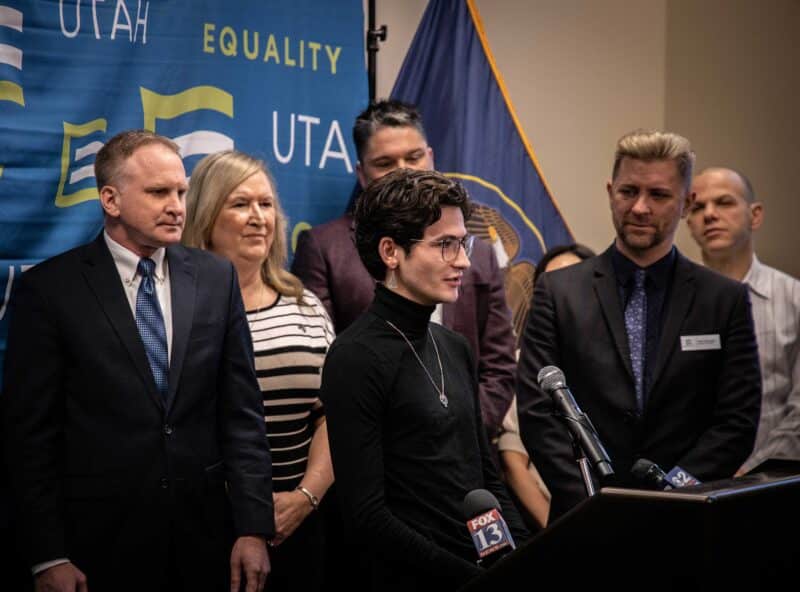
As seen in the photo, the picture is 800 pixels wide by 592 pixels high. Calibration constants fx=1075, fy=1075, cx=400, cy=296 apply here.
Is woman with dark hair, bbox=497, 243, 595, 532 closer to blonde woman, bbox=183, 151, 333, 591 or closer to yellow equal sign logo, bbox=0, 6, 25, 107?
blonde woman, bbox=183, 151, 333, 591

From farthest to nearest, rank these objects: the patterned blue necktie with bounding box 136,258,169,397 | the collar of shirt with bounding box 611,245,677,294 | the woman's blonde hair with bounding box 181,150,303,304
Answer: the woman's blonde hair with bounding box 181,150,303,304 < the collar of shirt with bounding box 611,245,677,294 < the patterned blue necktie with bounding box 136,258,169,397

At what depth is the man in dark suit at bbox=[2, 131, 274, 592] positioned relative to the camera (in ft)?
8.57

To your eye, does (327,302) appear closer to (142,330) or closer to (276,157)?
(276,157)

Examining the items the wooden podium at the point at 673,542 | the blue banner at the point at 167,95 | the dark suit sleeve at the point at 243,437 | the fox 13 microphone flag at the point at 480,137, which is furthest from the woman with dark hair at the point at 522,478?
the wooden podium at the point at 673,542

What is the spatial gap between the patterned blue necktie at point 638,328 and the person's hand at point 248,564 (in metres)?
1.07

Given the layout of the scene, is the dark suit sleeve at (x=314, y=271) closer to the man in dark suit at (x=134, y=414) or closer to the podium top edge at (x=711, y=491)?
the man in dark suit at (x=134, y=414)

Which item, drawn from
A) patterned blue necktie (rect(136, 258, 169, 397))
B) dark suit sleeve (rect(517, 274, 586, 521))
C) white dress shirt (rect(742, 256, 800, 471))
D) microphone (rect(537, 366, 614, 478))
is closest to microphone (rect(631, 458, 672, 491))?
microphone (rect(537, 366, 614, 478))

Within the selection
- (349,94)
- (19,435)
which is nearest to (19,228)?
(19,435)

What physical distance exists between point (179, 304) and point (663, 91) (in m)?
3.45

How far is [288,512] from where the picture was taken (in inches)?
122

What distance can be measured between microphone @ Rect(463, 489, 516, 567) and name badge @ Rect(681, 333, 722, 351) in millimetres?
1054

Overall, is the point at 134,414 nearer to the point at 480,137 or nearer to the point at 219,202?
the point at 219,202

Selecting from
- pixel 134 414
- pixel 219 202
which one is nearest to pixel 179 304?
pixel 134 414

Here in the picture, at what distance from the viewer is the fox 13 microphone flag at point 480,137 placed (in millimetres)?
4355
